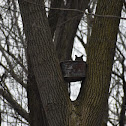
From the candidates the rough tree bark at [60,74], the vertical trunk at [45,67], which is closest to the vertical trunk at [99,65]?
the rough tree bark at [60,74]

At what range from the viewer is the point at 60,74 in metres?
3.80

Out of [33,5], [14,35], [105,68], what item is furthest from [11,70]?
[105,68]

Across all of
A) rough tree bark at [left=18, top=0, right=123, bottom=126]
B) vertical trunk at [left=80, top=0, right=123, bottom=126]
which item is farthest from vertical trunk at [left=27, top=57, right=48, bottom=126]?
vertical trunk at [left=80, top=0, right=123, bottom=126]

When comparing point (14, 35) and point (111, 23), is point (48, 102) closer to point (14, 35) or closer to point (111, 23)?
point (111, 23)

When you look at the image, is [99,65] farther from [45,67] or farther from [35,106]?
[35,106]

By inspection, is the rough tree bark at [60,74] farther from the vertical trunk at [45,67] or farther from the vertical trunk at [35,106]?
the vertical trunk at [35,106]

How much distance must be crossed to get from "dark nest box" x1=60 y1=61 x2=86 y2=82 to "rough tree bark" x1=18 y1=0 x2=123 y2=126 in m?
0.08

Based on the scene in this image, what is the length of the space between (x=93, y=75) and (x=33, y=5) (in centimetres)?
118

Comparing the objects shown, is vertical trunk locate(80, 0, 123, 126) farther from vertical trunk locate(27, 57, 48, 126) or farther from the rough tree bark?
vertical trunk locate(27, 57, 48, 126)

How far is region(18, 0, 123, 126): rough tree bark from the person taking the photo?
12.0 ft

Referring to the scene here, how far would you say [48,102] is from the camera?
3.67 meters

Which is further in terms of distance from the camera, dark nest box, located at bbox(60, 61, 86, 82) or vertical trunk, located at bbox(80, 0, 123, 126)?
dark nest box, located at bbox(60, 61, 86, 82)

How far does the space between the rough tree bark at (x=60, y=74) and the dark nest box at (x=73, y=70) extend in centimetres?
8

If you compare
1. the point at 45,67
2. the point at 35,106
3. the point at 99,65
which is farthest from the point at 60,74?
the point at 35,106
